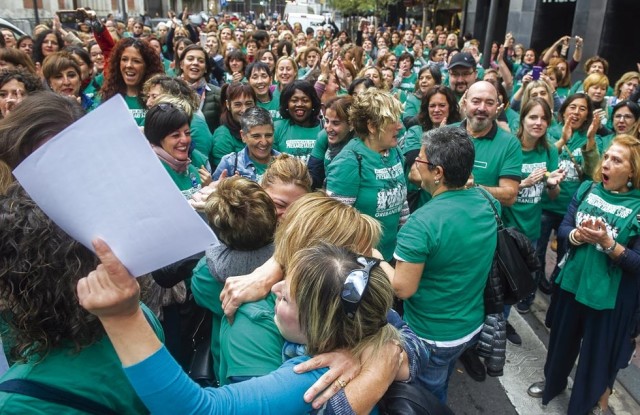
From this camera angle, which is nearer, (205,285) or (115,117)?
(115,117)

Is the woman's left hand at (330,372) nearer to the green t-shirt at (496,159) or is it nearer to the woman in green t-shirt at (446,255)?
the woman in green t-shirt at (446,255)

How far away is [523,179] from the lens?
415 cm

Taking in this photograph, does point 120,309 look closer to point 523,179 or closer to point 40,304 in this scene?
point 40,304

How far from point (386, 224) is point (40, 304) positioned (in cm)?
275

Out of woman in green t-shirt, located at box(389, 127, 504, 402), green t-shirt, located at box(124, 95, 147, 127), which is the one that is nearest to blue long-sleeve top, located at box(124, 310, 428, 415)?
woman in green t-shirt, located at box(389, 127, 504, 402)

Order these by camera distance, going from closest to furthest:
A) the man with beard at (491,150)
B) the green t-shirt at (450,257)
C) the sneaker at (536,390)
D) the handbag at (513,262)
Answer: the green t-shirt at (450,257) → the handbag at (513,262) → the sneaker at (536,390) → the man with beard at (491,150)

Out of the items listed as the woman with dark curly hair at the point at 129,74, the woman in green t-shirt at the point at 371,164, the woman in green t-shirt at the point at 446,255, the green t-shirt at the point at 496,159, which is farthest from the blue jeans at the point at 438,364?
the woman with dark curly hair at the point at 129,74

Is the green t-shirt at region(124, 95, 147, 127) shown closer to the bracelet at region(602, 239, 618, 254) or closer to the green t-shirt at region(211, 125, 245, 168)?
the green t-shirt at region(211, 125, 245, 168)

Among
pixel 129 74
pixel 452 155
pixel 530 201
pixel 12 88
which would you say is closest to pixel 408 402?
pixel 452 155

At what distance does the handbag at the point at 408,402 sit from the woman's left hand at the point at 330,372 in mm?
177

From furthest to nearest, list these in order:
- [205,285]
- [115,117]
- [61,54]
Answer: [61,54] → [205,285] → [115,117]

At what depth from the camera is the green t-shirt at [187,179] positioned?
3299 millimetres

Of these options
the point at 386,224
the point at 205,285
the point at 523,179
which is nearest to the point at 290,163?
the point at 205,285

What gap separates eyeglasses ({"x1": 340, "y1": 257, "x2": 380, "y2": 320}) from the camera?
1365mm
